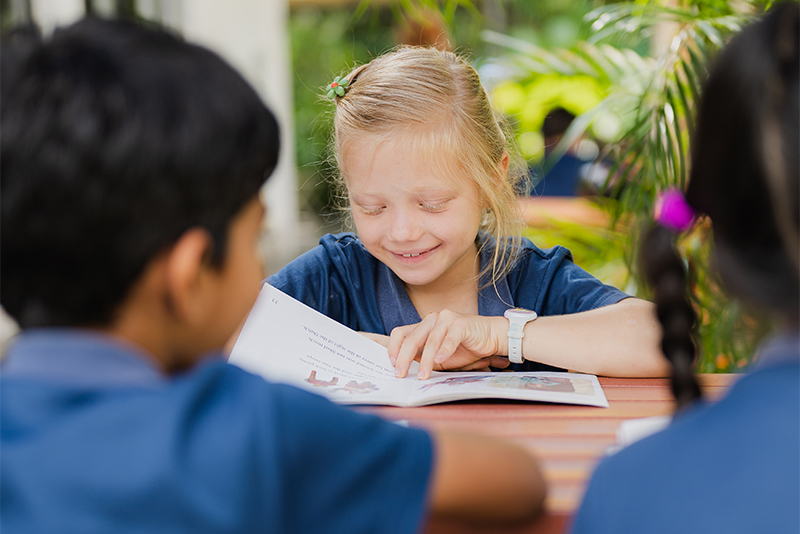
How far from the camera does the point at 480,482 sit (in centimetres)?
63

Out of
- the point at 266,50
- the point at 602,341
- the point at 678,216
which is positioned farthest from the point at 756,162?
the point at 266,50

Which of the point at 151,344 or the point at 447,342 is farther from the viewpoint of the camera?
the point at 447,342

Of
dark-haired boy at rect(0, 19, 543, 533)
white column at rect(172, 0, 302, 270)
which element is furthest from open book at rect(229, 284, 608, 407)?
white column at rect(172, 0, 302, 270)

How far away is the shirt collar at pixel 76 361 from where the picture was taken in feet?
1.83

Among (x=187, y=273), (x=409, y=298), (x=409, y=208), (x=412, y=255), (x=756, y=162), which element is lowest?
(x=409, y=298)

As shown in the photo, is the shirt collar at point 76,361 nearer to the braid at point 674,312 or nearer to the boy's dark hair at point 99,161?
the boy's dark hair at point 99,161

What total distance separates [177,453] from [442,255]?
37.4 inches

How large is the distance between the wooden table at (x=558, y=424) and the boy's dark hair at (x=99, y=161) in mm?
Answer: 365

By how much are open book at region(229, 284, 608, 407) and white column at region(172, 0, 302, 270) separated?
12.6 ft

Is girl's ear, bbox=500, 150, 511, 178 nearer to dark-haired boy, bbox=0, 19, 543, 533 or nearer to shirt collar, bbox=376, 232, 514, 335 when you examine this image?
shirt collar, bbox=376, 232, 514, 335

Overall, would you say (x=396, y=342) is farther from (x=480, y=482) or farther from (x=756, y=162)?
(x=756, y=162)

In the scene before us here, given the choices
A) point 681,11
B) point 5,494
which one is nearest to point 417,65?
point 681,11

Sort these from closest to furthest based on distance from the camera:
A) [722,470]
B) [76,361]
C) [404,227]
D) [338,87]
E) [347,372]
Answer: [722,470], [76,361], [347,372], [404,227], [338,87]

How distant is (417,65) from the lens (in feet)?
4.70
